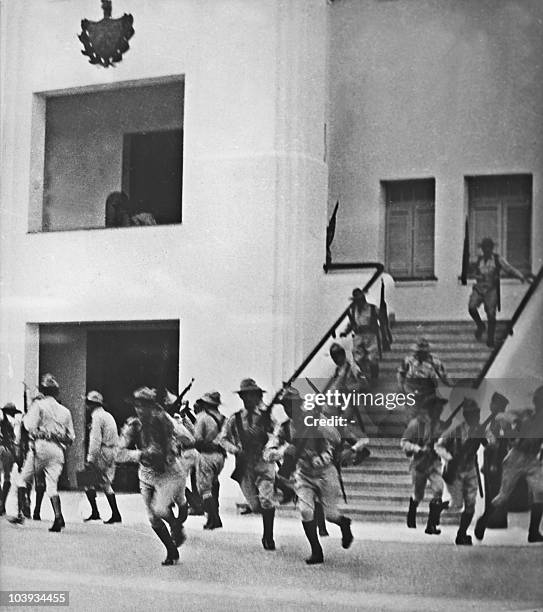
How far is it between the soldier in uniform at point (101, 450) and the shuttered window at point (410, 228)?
144 cm

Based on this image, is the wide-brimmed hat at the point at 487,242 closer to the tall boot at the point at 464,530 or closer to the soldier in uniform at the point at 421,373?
the soldier in uniform at the point at 421,373

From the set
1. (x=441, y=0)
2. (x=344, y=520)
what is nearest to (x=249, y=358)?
(x=344, y=520)

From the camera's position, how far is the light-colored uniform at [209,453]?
4.88m

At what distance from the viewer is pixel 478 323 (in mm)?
4539

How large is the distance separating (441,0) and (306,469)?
2017mm

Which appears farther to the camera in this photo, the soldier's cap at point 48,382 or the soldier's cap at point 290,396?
the soldier's cap at point 48,382

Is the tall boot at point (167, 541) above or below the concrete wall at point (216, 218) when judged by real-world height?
below

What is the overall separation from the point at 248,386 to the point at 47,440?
3.33 ft

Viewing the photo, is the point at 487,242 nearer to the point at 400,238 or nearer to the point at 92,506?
the point at 400,238

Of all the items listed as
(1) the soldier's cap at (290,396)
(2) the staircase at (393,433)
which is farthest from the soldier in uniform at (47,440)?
(2) the staircase at (393,433)

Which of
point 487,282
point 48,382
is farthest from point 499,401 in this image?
point 48,382

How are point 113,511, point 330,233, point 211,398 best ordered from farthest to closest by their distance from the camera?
point 113,511
point 211,398
point 330,233

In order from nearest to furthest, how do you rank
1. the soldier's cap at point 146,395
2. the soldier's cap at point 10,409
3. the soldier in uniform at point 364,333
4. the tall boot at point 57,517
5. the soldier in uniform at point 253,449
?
the soldier in uniform at point 364,333, the soldier in uniform at point 253,449, the soldier's cap at point 146,395, the tall boot at point 57,517, the soldier's cap at point 10,409

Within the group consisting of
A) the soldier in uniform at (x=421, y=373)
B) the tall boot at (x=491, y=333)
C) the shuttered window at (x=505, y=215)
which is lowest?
the soldier in uniform at (x=421, y=373)
